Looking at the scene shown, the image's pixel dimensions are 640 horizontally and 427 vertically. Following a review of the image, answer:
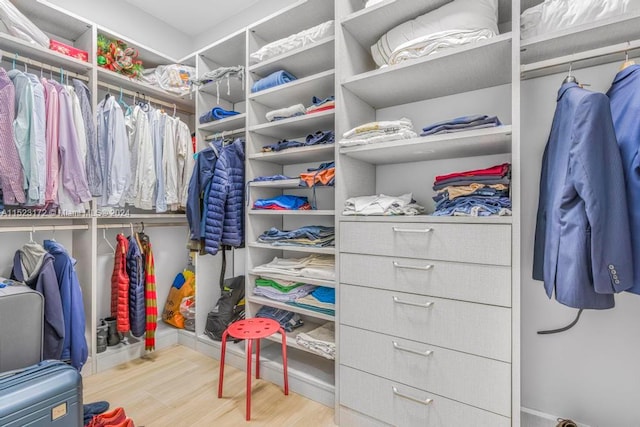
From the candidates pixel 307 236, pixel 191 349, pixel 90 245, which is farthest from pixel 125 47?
pixel 191 349

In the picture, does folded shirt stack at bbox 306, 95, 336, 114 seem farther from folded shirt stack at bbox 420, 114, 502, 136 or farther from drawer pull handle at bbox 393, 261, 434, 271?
drawer pull handle at bbox 393, 261, 434, 271

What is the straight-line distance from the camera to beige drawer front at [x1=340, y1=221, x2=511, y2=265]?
1222mm

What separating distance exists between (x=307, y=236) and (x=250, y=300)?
0.62 meters

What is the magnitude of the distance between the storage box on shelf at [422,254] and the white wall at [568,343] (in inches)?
5.9

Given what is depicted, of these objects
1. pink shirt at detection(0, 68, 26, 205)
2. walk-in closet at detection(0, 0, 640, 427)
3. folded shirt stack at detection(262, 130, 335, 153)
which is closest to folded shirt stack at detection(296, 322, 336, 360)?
walk-in closet at detection(0, 0, 640, 427)

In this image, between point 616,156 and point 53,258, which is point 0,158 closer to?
point 53,258

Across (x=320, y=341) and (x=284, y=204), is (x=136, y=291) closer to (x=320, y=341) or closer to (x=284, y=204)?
(x=284, y=204)

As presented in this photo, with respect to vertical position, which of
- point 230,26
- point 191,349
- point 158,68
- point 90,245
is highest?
point 230,26

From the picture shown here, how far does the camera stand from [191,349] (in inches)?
96.7

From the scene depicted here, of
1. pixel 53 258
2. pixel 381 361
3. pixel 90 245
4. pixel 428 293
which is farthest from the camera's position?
pixel 90 245

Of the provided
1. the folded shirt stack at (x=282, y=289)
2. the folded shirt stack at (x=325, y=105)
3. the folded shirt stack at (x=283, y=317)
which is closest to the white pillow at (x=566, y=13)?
the folded shirt stack at (x=325, y=105)

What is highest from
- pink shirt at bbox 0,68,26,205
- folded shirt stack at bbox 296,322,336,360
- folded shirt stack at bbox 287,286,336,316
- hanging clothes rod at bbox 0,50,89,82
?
hanging clothes rod at bbox 0,50,89,82

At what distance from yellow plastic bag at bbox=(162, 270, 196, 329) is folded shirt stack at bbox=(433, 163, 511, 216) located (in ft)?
7.44

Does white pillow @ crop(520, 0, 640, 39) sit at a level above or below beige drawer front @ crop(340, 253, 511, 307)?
above
